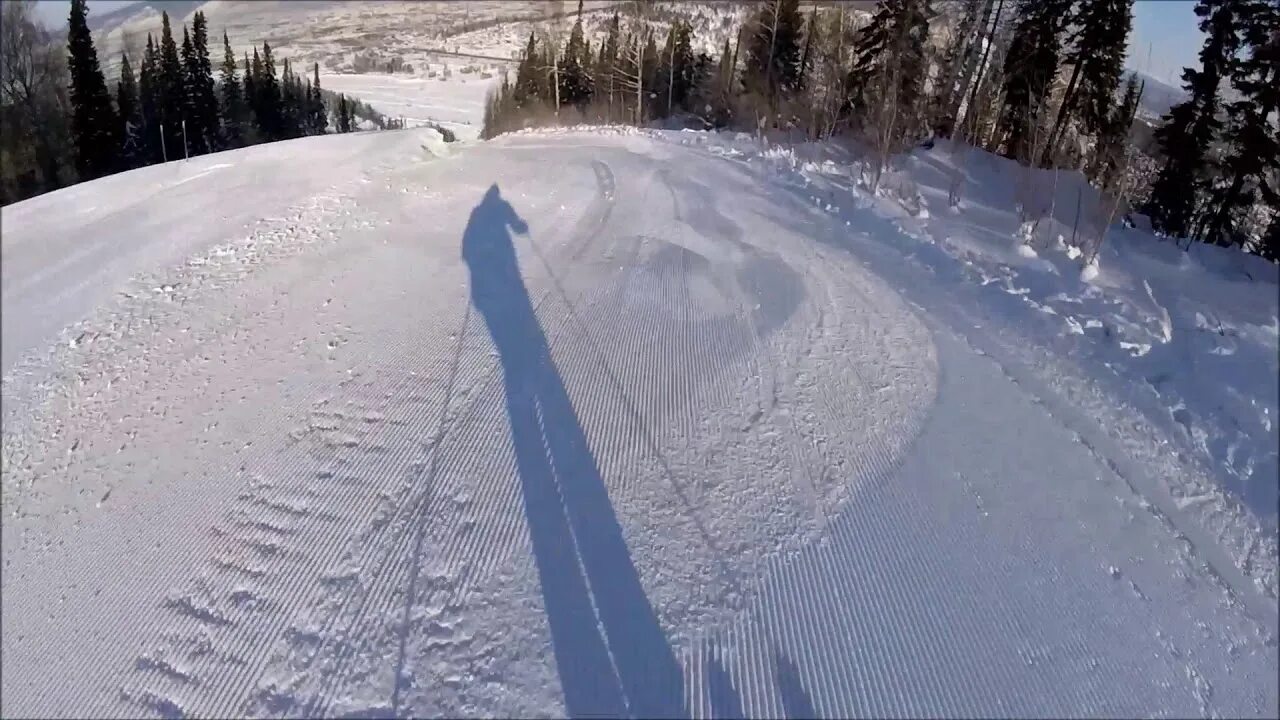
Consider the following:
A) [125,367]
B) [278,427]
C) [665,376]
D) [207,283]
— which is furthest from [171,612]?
[207,283]

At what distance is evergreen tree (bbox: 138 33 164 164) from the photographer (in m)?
34.7

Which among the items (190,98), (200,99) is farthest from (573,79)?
(190,98)

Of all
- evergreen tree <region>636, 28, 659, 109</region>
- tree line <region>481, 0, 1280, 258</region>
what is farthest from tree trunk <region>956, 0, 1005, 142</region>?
evergreen tree <region>636, 28, 659, 109</region>

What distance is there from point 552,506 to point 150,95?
1589 inches

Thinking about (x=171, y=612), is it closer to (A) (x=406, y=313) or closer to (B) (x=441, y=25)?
(A) (x=406, y=313)

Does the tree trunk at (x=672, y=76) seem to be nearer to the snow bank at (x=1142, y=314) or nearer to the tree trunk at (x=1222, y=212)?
the snow bank at (x=1142, y=314)

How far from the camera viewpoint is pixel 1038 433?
7039mm

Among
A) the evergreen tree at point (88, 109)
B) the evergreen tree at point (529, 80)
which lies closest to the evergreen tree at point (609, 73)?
the evergreen tree at point (529, 80)

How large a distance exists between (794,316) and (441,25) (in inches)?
4199

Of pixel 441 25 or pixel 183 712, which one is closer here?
pixel 183 712

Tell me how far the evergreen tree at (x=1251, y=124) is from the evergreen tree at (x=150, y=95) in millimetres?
40548

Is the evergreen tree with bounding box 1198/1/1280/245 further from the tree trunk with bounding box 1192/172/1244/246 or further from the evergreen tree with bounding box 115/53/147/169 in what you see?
the evergreen tree with bounding box 115/53/147/169

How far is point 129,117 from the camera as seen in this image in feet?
111

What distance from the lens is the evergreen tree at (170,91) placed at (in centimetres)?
3556
